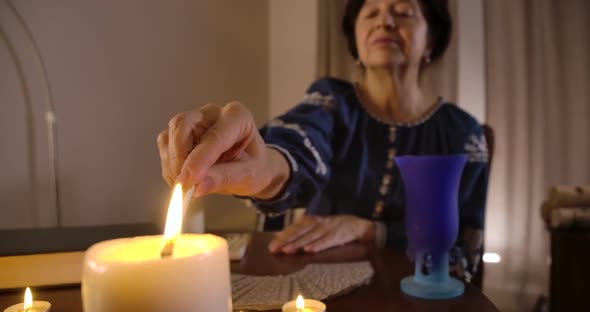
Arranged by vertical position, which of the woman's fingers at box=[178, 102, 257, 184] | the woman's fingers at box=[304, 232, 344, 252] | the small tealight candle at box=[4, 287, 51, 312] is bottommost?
the woman's fingers at box=[304, 232, 344, 252]

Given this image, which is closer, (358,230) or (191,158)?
(191,158)

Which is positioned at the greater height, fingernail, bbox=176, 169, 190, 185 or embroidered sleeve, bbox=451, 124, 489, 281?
fingernail, bbox=176, 169, 190, 185

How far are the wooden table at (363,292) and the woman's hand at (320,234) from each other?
0.08ft

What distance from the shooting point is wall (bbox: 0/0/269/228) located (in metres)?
1.11

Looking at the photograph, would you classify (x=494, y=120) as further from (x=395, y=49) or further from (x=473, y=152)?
(x=395, y=49)

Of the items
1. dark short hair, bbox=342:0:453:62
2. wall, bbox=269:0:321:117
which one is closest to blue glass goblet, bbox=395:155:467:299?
dark short hair, bbox=342:0:453:62

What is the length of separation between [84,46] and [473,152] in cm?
116

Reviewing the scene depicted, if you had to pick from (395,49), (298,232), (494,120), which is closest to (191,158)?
(298,232)

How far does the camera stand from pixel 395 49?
107 cm

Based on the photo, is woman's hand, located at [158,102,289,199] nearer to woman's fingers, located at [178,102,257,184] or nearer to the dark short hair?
woman's fingers, located at [178,102,257,184]

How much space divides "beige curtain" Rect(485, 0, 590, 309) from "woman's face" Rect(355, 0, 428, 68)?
113 cm

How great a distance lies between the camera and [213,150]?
41 centimetres

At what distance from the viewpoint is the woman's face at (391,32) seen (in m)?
1.05

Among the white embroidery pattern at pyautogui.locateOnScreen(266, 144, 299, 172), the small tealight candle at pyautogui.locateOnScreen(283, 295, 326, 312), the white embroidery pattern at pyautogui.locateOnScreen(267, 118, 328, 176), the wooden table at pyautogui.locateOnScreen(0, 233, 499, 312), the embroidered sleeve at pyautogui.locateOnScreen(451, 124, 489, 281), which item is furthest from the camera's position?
the embroidered sleeve at pyautogui.locateOnScreen(451, 124, 489, 281)
